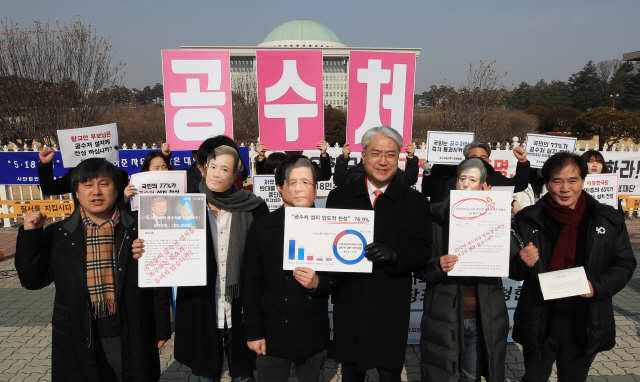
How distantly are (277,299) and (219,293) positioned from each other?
545mm

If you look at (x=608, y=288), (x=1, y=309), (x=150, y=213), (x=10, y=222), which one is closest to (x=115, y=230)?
(x=150, y=213)

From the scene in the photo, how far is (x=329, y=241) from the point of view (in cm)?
224

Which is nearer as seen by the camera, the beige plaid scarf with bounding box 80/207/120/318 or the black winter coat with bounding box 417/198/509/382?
the beige plaid scarf with bounding box 80/207/120/318

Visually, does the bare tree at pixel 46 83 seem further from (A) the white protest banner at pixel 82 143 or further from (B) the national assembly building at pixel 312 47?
(B) the national assembly building at pixel 312 47

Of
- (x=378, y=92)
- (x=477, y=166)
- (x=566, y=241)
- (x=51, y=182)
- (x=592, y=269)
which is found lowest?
(x=592, y=269)

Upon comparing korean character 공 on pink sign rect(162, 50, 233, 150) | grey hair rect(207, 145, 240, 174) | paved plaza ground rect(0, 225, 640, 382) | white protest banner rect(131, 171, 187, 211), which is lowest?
paved plaza ground rect(0, 225, 640, 382)

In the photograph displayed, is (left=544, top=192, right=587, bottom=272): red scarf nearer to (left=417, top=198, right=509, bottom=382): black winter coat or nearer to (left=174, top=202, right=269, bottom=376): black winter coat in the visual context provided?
(left=417, top=198, right=509, bottom=382): black winter coat

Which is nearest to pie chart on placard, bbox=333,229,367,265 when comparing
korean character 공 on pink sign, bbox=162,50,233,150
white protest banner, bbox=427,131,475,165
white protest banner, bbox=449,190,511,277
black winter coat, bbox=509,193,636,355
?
white protest banner, bbox=449,190,511,277

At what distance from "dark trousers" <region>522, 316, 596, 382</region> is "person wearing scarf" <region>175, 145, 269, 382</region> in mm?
1917

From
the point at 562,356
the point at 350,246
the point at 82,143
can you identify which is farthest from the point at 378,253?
the point at 82,143

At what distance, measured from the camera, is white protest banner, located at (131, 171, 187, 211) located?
333 centimetres

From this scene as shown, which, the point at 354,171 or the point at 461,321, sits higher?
the point at 354,171

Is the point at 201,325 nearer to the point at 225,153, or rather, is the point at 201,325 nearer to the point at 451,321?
the point at 225,153

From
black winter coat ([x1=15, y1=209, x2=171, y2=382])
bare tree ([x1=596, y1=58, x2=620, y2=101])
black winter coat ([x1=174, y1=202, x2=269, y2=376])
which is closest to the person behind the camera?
black winter coat ([x1=15, y1=209, x2=171, y2=382])
